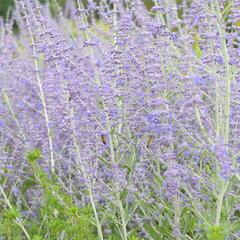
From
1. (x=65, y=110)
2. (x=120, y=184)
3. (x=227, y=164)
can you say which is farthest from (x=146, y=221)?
(x=227, y=164)

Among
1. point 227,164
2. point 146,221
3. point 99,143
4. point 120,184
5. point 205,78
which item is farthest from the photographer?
point 146,221

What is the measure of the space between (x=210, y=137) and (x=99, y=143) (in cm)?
130

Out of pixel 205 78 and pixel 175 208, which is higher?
pixel 205 78

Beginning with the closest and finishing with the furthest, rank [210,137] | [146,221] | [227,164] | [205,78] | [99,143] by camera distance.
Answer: [227,164]
[210,137]
[205,78]
[99,143]
[146,221]

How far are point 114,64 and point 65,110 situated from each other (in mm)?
530

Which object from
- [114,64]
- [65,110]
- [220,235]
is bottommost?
[220,235]

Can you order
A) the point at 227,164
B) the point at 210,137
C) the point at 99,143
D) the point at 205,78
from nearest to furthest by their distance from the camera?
the point at 227,164
the point at 210,137
the point at 205,78
the point at 99,143

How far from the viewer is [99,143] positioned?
364cm

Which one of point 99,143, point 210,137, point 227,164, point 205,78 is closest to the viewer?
point 227,164

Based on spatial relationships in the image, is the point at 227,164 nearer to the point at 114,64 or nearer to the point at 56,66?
the point at 114,64

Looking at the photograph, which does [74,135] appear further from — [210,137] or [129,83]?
[210,137]

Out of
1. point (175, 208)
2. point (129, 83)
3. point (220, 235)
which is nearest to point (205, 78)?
point (129, 83)

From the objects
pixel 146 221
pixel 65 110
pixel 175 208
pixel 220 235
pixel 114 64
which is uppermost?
pixel 114 64

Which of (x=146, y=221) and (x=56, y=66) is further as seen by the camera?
(x=146, y=221)
